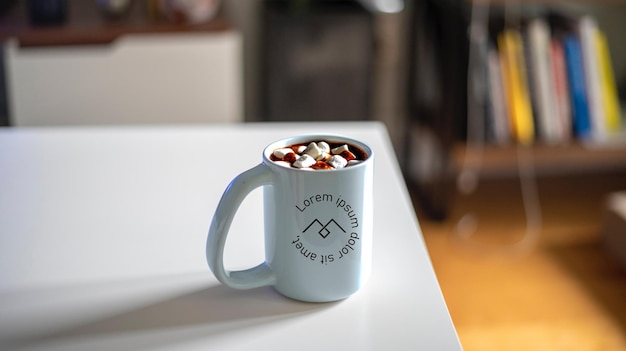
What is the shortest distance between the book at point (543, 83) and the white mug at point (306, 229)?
1.43 meters

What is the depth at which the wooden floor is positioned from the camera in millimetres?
1628

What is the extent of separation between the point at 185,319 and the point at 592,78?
1.64m

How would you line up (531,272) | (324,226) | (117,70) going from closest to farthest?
(324,226), (117,70), (531,272)

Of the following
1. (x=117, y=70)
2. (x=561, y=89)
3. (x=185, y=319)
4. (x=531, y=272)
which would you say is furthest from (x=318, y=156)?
(x=561, y=89)

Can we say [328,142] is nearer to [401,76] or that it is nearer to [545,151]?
[545,151]

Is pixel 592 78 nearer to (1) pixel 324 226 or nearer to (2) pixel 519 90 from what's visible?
(2) pixel 519 90

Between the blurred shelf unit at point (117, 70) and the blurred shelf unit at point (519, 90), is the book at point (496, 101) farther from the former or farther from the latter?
the blurred shelf unit at point (117, 70)

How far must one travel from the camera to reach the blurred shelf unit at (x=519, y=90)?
1939mm

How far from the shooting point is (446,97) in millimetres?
1999

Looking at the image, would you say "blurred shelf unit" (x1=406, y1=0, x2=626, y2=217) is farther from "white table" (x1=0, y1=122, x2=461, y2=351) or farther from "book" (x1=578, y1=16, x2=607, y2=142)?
A: "white table" (x1=0, y1=122, x2=461, y2=351)

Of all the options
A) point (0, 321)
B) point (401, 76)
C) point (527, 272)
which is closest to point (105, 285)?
point (0, 321)

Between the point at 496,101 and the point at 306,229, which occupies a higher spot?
the point at 306,229

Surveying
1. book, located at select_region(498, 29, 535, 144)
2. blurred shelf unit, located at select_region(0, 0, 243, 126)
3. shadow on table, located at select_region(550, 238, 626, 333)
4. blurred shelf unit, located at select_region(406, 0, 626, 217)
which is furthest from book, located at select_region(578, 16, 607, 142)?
blurred shelf unit, located at select_region(0, 0, 243, 126)

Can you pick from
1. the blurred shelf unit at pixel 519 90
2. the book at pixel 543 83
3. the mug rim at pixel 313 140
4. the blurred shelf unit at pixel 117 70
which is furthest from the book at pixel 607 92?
the mug rim at pixel 313 140
